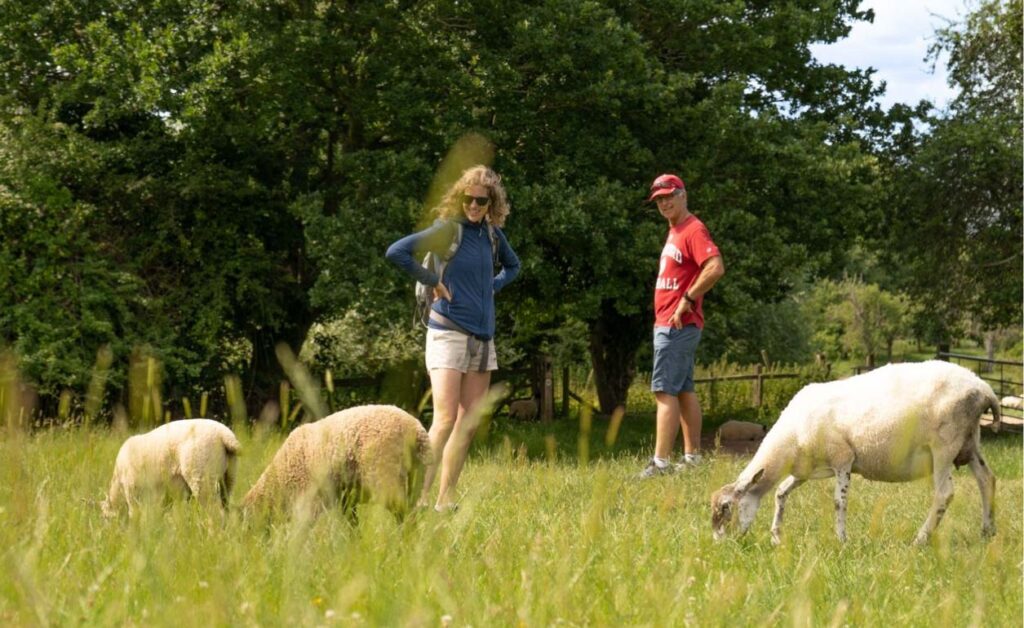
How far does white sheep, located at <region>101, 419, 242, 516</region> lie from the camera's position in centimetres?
503

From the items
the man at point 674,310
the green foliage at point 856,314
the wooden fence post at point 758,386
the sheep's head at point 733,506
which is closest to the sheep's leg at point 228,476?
the sheep's head at point 733,506

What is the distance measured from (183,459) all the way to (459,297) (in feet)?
6.21

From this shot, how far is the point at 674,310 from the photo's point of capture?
7.95 meters

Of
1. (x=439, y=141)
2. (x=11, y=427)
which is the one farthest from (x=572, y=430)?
(x=11, y=427)

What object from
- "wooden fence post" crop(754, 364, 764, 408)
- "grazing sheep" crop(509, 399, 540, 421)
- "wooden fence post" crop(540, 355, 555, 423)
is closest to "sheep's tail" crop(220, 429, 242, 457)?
"wooden fence post" crop(540, 355, 555, 423)

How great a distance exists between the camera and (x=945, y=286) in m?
20.9

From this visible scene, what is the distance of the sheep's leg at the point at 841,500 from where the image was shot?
5262mm

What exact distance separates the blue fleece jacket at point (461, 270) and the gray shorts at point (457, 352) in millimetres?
56

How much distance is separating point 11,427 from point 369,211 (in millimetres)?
10524

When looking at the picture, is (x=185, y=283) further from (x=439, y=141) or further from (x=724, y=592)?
(x=724, y=592)

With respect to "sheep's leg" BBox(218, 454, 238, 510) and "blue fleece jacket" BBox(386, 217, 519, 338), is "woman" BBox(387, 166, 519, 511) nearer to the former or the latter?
"blue fleece jacket" BBox(386, 217, 519, 338)

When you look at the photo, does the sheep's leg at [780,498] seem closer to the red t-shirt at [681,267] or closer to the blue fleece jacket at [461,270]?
the blue fleece jacket at [461,270]

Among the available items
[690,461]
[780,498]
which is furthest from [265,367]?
[780,498]

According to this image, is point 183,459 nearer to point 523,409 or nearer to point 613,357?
point 613,357
